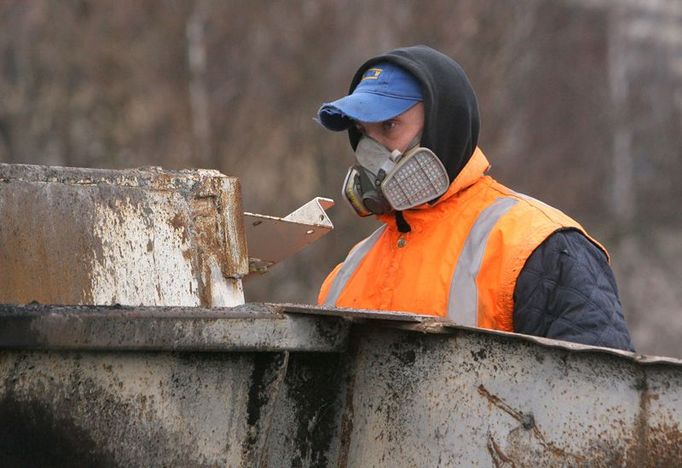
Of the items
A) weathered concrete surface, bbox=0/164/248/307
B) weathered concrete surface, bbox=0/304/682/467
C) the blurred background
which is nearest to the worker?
weathered concrete surface, bbox=0/304/682/467

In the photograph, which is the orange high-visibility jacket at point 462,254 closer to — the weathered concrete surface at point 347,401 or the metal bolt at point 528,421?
the weathered concrete surface at point 347,401

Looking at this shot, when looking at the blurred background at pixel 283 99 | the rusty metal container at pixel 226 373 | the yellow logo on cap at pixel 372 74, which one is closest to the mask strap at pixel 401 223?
the yellow logo on cap at pixel 372 74

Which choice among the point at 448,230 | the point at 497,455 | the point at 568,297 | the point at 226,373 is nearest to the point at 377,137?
the point at 448,230

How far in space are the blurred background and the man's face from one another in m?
7.96

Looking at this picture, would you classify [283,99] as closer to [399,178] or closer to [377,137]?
[377,137]

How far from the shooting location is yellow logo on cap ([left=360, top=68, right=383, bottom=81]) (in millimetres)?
3385

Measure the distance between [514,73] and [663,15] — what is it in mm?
5128

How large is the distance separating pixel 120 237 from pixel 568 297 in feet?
3.57

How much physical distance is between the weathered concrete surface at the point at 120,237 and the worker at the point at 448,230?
392mm

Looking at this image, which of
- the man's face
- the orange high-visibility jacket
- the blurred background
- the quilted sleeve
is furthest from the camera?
the blurred background

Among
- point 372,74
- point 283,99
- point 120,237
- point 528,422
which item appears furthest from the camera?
point 283,99

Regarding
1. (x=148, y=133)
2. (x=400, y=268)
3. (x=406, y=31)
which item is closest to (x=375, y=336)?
(x=400, y=268)

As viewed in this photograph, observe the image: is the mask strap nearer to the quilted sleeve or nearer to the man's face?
the man's face

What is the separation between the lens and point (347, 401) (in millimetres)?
2844
